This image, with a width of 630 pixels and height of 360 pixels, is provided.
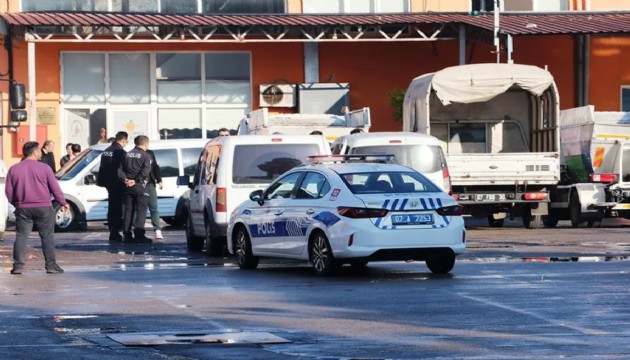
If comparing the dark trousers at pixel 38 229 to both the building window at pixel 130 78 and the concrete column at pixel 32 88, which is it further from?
the building window at pixel 130 78

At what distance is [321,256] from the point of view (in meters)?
18.9

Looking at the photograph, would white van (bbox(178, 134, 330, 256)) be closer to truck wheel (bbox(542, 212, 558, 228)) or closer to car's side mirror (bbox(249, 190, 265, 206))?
car's side mirror (bbox(249, 190, 265, 206))

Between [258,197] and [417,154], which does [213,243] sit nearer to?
[258,197]

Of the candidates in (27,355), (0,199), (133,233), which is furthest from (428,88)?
(27,355)

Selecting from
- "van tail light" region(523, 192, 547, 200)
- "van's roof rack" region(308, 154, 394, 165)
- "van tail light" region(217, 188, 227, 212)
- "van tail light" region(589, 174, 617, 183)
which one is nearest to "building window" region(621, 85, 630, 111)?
"van tail light" region(589, 174, 617, 183)

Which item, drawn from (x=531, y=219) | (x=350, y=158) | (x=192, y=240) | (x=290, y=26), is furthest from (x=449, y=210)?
(x=290, y=26)

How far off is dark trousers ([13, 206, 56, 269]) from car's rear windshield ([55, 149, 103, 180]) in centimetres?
1199

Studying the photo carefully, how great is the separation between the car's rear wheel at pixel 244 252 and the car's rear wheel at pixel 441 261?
2592 millimetres

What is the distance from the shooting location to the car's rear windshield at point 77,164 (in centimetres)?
3256

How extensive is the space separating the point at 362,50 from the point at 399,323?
108ft

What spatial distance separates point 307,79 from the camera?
4544cm

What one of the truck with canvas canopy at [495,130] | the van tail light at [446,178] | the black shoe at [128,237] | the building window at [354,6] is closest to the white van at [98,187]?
the truck with canvas canopy at [495,130]

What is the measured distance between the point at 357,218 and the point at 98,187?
14960 mm

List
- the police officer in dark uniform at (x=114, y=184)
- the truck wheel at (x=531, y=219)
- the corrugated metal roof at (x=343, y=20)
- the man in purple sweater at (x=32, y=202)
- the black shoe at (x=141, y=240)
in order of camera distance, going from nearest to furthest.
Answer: the man in purple sweater at (x=32, y=202), the black shoe at (x=141, y=240), the police officer in dark uniform at (x=114, y=184), the truck wheel at (x=531, y=219), the corrugated metal roof at (x=343, y=20)
